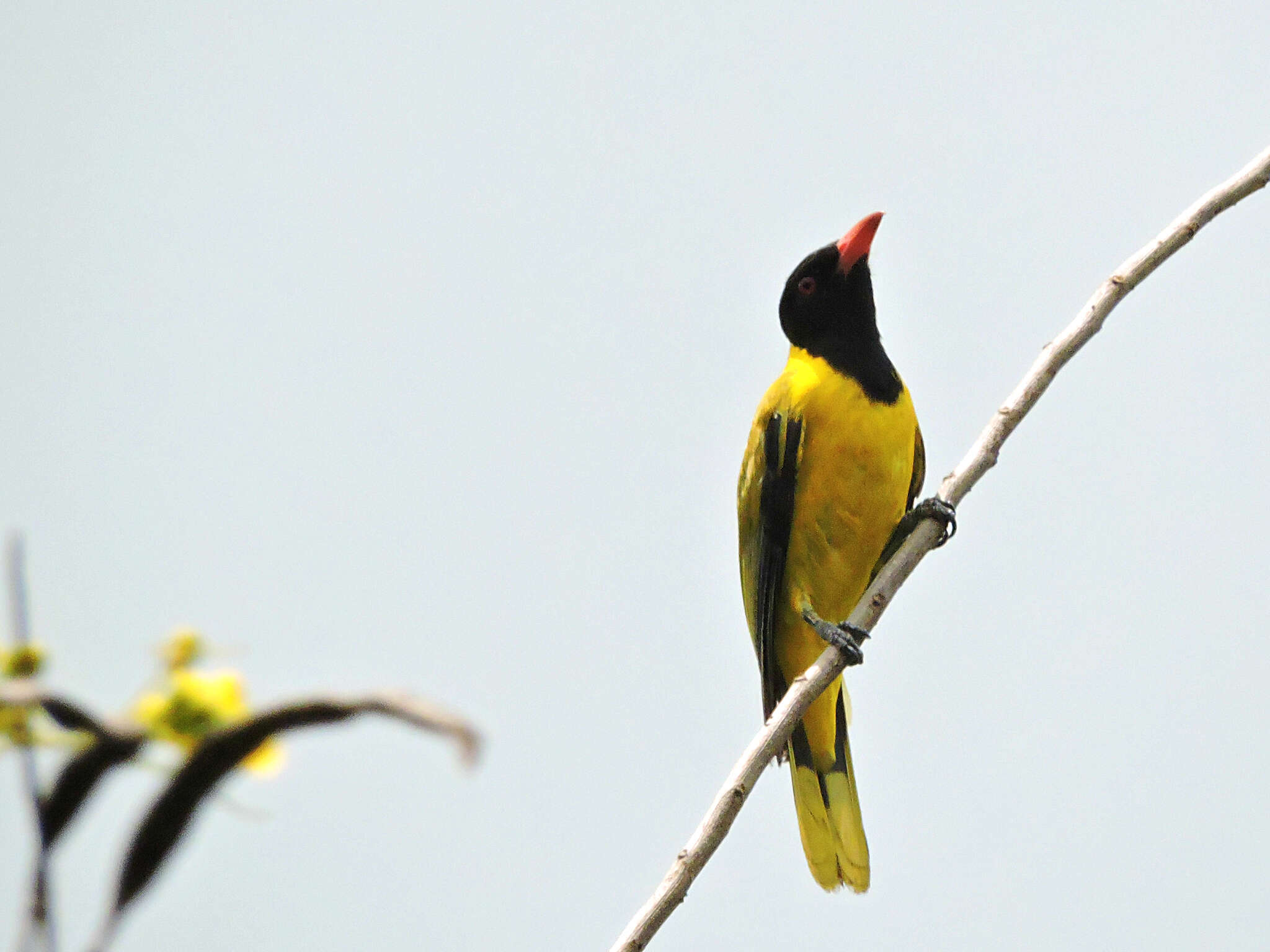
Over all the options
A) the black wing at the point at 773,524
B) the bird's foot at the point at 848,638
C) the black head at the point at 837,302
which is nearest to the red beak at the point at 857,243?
the black head at the point at 837,302

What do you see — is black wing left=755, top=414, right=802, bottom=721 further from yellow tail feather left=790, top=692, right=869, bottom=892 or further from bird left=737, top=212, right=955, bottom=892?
yellow tail feather left=790, top=692, right=869, bottom=892

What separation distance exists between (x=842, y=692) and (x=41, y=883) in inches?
177

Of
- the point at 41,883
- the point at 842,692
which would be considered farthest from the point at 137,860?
the point at 842,692

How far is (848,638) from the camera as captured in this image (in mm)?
3922

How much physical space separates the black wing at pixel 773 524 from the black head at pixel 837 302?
0.39 meters

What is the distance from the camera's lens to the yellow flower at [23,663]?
2.24 ft

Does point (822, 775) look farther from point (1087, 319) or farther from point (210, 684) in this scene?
point (210, 684)

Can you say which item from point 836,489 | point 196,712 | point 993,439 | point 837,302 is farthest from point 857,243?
point 196,712

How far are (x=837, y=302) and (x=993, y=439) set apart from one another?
5.48 ft

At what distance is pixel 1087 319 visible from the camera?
11.2 feet

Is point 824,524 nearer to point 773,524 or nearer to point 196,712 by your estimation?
point 773,524

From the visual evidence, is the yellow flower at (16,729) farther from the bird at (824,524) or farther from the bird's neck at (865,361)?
the bird's neck at (865,361)

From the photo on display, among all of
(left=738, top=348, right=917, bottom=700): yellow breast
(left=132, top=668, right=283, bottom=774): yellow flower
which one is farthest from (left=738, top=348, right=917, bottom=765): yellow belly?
(left=132, top=668, right=283, bottom=774): yellow flower

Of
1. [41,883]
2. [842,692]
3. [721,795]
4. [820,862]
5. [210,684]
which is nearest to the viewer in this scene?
[41,883]
